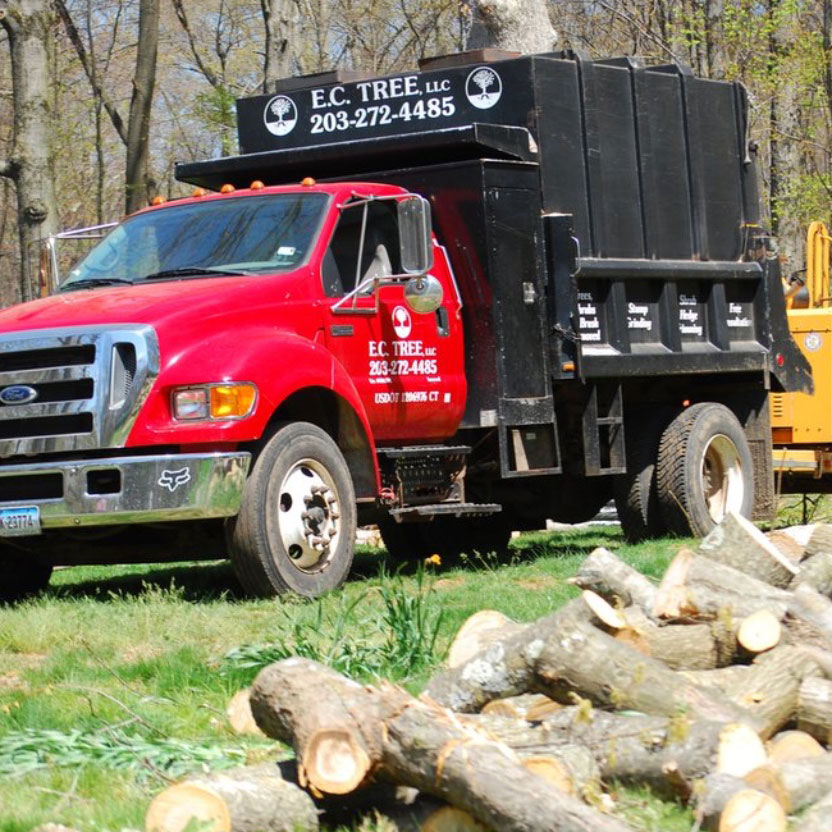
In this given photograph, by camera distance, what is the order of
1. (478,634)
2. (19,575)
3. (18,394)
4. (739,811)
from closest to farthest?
(739,811) → (478,634) → (18,394) → (19,575)

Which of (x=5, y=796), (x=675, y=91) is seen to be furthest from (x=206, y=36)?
(x=5, y=796)

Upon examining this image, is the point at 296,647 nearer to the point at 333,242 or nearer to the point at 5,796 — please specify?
the point at 5,796

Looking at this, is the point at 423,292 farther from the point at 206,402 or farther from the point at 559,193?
the point at 559,193

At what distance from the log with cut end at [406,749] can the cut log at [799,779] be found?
0.50 meters

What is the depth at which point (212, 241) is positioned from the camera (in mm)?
10445

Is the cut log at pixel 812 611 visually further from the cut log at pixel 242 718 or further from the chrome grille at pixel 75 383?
the chrome grille at pixel 75 383

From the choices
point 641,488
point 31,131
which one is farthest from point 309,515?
point 31,131

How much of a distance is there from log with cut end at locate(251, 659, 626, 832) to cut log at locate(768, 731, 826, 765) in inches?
37.7

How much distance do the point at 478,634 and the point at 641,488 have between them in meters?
6.54

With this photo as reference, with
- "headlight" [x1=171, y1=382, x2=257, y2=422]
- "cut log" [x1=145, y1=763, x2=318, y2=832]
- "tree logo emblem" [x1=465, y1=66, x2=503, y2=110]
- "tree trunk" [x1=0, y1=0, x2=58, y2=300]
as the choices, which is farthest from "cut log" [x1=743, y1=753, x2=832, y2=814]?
"tree trunk" [x1=0, y1=0, x2=58, y2=300]

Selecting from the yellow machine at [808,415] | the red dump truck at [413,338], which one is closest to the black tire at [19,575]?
the red dump truck at [413,338]

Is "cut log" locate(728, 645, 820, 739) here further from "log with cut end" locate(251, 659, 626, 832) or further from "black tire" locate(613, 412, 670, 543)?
"black tire" locate(613, 412, 670, 543)

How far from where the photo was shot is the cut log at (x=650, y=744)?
183 inches

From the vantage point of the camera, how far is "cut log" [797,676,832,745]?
541cm
